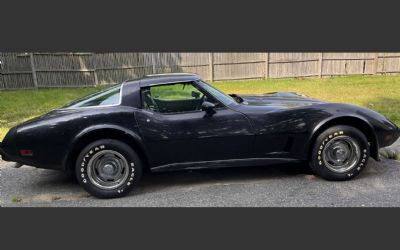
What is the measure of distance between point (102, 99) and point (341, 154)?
11.3 feet

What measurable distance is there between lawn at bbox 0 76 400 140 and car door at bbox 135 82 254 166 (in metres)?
4.48

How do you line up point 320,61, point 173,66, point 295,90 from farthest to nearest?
point 320,61
point 173,66
point 295,90

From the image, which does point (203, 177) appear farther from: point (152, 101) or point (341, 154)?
point (341, 154)

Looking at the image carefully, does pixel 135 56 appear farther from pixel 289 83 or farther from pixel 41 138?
pixel 41 138

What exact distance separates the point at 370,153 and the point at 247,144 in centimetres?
180

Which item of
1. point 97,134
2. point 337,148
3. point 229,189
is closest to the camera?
point 97,134

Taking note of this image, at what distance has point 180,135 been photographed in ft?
15.0

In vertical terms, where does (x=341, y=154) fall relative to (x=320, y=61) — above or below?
below

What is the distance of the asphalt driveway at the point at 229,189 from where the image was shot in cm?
428

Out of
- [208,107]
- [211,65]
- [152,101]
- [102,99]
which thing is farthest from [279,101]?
[211,65]

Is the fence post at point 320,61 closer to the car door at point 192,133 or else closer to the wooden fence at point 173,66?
the wooden fence at point 173,66

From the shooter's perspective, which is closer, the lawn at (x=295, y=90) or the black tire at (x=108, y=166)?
the black tire at (x=108, y=166)

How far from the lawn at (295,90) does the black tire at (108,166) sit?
3908 millimetres

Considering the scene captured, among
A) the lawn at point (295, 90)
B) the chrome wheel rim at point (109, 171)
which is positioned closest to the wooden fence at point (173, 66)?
the lawn at point (295, 90)
